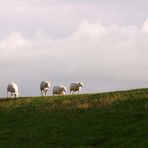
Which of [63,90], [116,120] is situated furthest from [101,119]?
[63,90]

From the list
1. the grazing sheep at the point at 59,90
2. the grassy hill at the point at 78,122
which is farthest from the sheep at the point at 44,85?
the grassy hill at the point at 78,122

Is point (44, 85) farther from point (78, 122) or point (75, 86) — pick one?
point (78, 122)

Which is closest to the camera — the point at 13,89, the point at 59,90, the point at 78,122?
the point at 78,122

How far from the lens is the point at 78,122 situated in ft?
128

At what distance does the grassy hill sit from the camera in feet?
109

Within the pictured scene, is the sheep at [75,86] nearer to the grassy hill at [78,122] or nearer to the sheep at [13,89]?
the sheep at [13,89]

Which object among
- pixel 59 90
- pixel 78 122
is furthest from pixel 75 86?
pixel 78 122

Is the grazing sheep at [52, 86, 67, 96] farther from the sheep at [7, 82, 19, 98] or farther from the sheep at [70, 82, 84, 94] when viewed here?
the sheep at [7, 82, 19, 98]

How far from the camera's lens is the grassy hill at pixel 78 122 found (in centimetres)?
3316

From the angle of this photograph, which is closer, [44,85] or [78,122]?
[78,122]

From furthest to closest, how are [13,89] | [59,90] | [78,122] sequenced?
[59,90] → [13,89] → [78,122]

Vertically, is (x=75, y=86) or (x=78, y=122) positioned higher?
(x=75, y=86)

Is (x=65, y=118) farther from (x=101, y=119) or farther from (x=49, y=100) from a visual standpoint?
(x=49, y=100)

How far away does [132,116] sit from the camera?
126 feet
